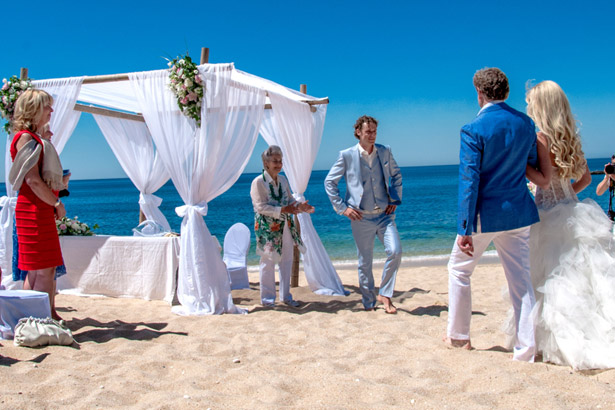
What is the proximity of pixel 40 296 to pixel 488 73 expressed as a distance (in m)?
3.18

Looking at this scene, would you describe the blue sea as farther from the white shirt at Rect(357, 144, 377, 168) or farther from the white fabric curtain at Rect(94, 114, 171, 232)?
the white shirt at Rect(357, 144, 377, 168)

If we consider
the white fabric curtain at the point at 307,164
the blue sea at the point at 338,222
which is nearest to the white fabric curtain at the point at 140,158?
the white fabric curtain at the point at 307,164

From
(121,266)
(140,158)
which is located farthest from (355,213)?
(140,158)

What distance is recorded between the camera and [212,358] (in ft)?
10.3

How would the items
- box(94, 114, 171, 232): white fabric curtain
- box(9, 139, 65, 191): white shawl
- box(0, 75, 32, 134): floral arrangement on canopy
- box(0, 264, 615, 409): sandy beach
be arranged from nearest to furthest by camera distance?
box(0, 264, 615, 409): sandy beach, box(9, 139, 65, 191): white shawl, box(0, 75, 32, 134): floral arrangement on canopy, box(94, 114, 171, 232): white fabric curtain

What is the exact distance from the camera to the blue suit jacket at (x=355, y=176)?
14.9 ft

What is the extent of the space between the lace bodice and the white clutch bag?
320 cm

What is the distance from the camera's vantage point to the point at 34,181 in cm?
331

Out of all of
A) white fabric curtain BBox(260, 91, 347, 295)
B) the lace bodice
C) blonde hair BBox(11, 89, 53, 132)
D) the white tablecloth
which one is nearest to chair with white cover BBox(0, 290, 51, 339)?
blonde hair BBox(11, 89, 53, 132)

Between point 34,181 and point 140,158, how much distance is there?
4366mm

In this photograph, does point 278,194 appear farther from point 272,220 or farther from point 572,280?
point 572,280

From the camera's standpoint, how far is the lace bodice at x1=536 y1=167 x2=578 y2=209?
3100 millimetres

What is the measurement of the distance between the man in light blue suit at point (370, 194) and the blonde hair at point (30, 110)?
237 cm

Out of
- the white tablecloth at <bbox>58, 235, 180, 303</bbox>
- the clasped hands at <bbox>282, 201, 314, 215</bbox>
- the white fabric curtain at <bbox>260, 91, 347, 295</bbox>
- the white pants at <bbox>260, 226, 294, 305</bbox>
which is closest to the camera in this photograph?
the clasped hands at <bbox>282, 201, 314, 215</bbox>
